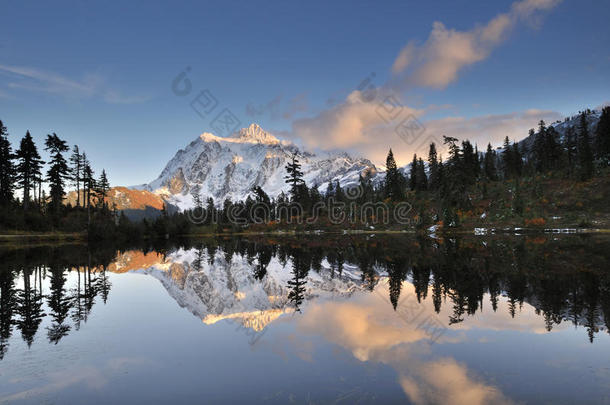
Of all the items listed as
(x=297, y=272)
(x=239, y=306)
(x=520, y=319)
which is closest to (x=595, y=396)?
(x=520, y=319)

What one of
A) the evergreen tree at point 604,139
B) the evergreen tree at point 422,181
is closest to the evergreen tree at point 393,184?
the evergreen tree at point 422,181

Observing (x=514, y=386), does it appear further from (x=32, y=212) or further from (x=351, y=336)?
(x=32, y=212)

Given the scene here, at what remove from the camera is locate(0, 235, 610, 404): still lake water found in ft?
22.8

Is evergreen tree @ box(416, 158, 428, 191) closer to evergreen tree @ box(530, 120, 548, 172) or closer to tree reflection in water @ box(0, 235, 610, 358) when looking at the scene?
evergreen tree @ box(530, 120, 548, 172)

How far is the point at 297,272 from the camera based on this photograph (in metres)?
24.9

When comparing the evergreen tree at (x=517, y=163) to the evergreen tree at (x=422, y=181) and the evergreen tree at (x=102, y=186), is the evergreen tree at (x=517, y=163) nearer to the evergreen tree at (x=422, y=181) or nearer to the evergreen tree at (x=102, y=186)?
the evergreen tree at (x=422, y=181)

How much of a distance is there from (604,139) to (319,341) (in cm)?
10973

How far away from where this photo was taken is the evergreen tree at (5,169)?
61469 millimetres

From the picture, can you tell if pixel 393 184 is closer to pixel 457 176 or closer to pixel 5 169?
pixel 457 176

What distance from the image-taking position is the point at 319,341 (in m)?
9.95

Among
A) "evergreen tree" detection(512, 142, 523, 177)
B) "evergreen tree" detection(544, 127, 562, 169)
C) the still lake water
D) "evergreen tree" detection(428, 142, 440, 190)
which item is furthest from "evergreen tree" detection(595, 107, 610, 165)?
the still lake water

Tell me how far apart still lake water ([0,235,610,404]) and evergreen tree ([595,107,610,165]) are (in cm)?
9076

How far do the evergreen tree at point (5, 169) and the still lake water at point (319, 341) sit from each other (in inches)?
2184

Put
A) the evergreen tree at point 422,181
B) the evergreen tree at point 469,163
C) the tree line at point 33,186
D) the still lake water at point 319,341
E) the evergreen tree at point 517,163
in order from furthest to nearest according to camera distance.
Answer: the evergreen tree at point 422,181 → the evergreen tree at point 517,163 → the evergreen tree at point 469,163 → the tree line at point 33,186 → the still lake water at point 319,341
